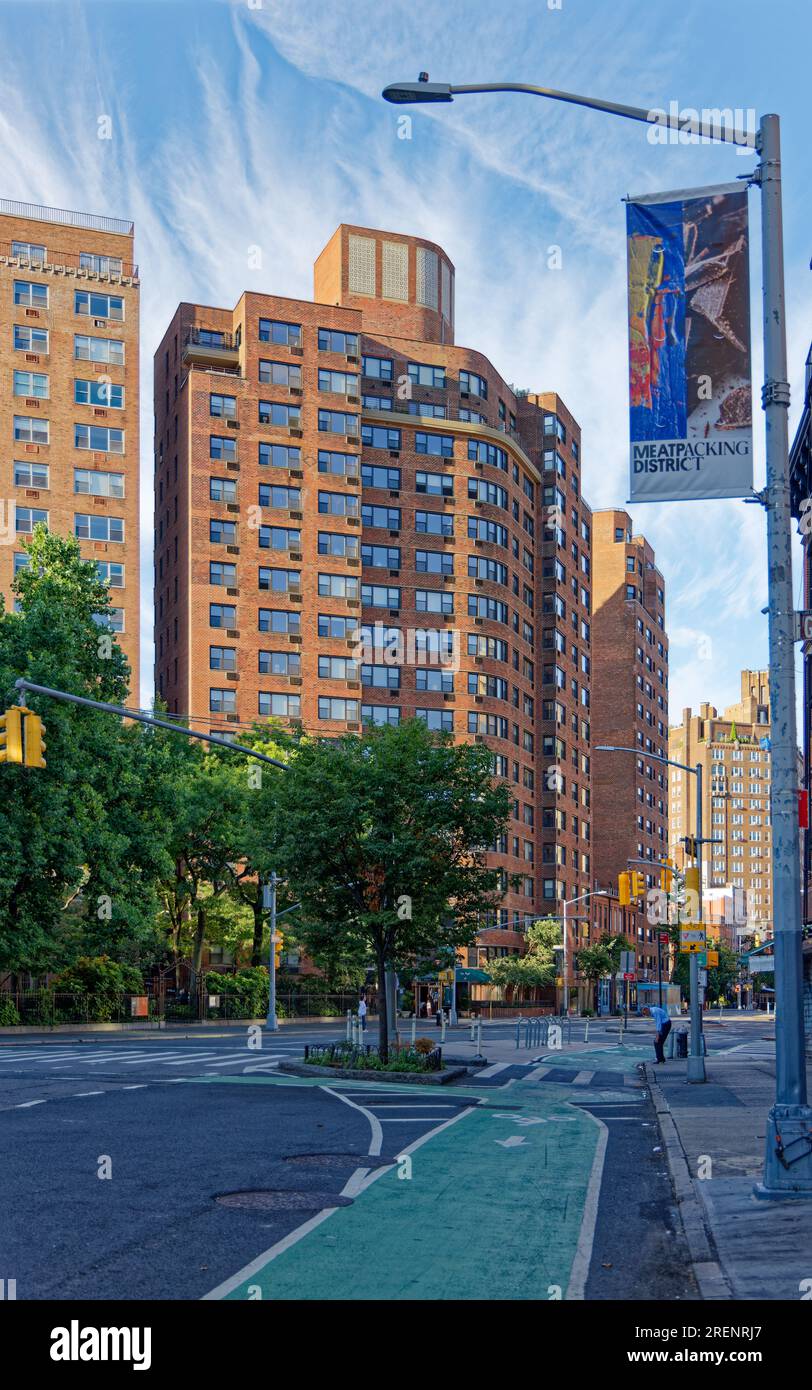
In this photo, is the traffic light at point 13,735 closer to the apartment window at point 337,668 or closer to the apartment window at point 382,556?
the apartment window at point 337,668

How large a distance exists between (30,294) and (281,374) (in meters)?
15.6

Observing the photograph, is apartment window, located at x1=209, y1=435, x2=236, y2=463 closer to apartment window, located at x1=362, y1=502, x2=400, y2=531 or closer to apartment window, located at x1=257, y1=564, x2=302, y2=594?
apartment window, located at x1=257, y1=564, x2=302, y2=594

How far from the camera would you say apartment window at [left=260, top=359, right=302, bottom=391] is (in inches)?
3428

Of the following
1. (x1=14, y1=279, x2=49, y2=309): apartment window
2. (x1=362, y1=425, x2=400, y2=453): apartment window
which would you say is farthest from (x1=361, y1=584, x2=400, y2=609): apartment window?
(x1=14, y1=279, x2=49, y2=309): apartment window

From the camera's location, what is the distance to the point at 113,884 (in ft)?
171

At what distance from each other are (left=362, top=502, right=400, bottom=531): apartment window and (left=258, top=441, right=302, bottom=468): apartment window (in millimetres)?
6742

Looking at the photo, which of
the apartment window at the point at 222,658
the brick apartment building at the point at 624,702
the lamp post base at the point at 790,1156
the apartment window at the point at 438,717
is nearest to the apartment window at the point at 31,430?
the apartment window at the point at 222,658

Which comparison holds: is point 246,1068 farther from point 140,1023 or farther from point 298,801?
point 140,1023

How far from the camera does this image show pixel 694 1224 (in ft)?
39.1

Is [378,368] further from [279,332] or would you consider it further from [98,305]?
[98,305]

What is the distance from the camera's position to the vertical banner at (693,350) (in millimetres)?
13406
